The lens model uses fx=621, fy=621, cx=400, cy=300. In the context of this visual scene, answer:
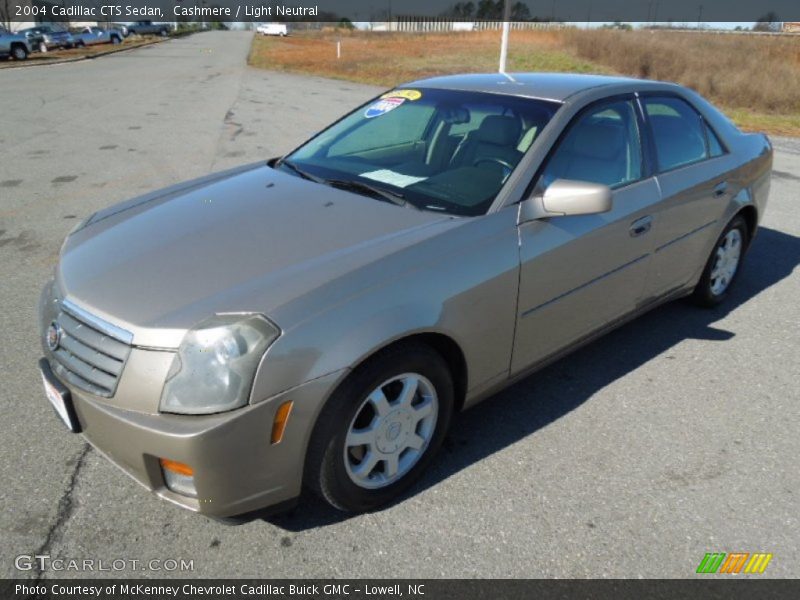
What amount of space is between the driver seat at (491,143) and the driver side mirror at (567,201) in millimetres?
282

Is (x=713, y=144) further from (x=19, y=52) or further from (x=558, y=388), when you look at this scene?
(x=19, y=52)

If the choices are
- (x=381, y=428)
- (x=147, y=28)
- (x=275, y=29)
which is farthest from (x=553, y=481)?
(x=275, y=29)

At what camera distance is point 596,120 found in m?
3.16

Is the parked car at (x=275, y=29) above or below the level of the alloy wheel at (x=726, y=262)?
above

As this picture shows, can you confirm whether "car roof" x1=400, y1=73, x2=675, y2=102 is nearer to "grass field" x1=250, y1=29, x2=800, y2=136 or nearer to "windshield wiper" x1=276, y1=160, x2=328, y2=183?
"windshield wiper" x1=276, y1=160, x2=328, y2=183

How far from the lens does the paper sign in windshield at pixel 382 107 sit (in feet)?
12.0

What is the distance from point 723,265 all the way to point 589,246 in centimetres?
190

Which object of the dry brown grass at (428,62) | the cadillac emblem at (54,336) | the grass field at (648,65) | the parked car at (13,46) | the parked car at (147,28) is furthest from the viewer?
the parked car at (147,28)

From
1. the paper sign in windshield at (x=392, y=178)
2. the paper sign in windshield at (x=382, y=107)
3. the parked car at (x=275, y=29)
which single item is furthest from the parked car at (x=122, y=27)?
the paper sign in windshield at (x=392, y=178)

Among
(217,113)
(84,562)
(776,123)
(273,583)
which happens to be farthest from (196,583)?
(776,123)

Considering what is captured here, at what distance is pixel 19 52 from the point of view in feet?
93.5

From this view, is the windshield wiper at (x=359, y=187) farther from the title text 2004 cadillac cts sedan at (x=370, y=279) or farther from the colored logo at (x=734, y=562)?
the colored logo at (x=734, y=562)

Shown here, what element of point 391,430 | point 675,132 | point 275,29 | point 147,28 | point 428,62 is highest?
point 275,29

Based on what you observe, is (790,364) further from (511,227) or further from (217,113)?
(217,113)
